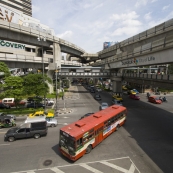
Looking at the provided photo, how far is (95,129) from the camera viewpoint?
13984mm

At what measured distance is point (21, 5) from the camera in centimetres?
9644

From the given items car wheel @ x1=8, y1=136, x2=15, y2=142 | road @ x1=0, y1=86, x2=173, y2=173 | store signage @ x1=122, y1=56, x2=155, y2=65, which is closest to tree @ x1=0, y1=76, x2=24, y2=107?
road @ x1=0, y1=86, x2=173, y2=173

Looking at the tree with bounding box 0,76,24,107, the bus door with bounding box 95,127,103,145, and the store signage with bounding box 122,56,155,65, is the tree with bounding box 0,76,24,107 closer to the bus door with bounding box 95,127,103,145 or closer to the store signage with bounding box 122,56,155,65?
the bus door with bounding box 95,127,103,145

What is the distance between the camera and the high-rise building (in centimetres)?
8697

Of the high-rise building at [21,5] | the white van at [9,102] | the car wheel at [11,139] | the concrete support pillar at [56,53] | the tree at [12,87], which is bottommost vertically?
the car wheel at [11,139]

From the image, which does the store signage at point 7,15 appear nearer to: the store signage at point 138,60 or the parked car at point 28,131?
the parked car at point 28,131

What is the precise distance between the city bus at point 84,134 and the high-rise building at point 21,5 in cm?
10555

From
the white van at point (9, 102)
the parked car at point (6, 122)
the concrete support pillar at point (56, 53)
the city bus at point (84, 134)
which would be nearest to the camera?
the city bus at point (84, 134)

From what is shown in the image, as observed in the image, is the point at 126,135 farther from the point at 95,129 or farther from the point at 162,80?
the point at 162,80

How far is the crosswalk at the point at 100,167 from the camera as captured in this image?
1116cm

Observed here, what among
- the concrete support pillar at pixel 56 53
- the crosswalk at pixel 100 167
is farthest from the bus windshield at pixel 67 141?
the concrete support pillar at pixel 56 53

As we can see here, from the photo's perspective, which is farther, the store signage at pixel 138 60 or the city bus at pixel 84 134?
the store signage at pixel 138 60

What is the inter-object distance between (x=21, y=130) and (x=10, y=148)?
2365mm

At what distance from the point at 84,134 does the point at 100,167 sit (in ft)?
10.4
